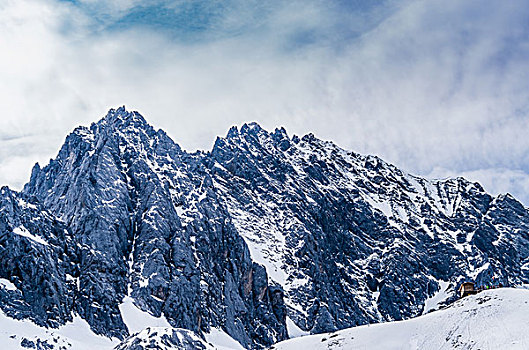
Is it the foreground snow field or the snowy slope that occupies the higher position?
the snowy slope

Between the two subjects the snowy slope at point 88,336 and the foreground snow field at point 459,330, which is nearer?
the foreground snow field at point 459,330

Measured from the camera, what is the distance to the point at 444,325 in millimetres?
101625

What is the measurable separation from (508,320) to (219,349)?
389 feet

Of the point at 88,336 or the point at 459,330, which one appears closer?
the point at 459,330

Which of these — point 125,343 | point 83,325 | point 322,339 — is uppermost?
point 83,325

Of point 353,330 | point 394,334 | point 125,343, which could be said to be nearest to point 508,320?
point 394,334

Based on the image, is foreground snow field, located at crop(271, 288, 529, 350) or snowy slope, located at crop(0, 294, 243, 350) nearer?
foreground snow field, located at crop(271, 288, 529, 350)

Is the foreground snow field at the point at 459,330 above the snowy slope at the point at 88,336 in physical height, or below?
below

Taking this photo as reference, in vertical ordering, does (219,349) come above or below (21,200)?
below

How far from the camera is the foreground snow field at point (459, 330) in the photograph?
89812 mm

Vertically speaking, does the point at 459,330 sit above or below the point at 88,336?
below

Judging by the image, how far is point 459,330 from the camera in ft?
319

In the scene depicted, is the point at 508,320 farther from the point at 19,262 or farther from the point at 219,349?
the point at 19,262

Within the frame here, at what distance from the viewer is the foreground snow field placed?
295 feet
